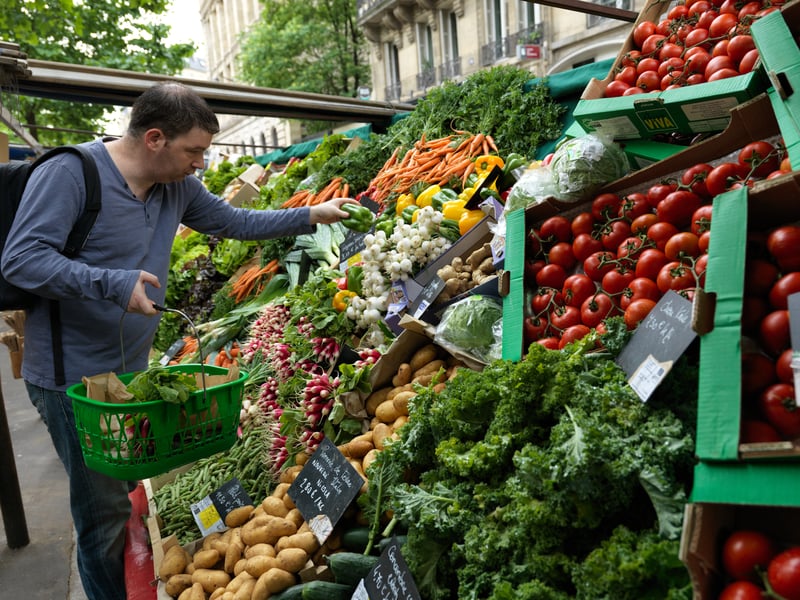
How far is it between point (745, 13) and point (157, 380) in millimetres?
2733

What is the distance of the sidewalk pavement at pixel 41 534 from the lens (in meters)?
3.79

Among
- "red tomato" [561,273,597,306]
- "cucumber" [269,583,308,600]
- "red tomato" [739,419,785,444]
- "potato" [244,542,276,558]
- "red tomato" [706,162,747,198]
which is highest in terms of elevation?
"red tomato" [706,162,747,198]

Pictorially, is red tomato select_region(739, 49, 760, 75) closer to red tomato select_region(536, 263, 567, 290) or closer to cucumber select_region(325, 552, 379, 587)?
red tomato select_region(536, 263, 567, 290)

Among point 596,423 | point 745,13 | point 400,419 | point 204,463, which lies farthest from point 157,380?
point 745,13

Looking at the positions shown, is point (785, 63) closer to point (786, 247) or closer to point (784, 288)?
point (786, 247)

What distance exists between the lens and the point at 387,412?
2.53 metres

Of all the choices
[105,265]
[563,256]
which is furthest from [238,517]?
[563,256]

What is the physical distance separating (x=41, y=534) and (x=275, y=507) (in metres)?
3.02

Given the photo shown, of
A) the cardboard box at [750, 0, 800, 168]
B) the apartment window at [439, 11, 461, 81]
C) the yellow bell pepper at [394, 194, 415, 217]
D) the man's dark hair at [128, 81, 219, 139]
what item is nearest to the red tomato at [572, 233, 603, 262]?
the cardboard box at [750, 0, 800, 168]

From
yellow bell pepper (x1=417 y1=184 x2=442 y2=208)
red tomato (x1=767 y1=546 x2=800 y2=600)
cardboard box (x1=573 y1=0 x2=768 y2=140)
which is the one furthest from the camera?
yellow bell pepper (x1=417 y1=184 x2=442 y2=208)

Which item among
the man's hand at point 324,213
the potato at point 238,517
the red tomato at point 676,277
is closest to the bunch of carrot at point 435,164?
the man's hand at point 324,213

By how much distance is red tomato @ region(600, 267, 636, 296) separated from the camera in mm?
2090

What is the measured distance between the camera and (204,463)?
3.32 meters

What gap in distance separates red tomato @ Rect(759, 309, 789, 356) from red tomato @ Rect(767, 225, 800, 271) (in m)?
0.14
